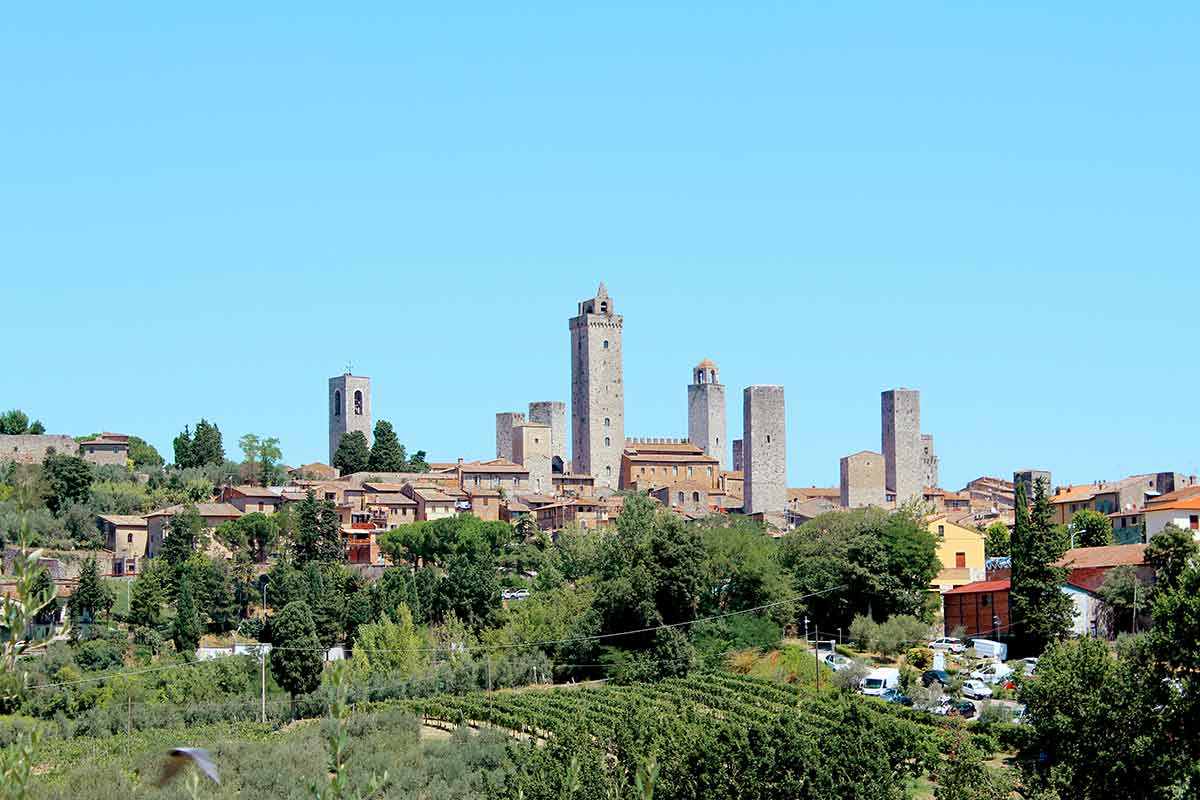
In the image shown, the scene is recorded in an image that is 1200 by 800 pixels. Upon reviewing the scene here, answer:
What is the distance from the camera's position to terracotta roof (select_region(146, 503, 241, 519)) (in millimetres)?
64375

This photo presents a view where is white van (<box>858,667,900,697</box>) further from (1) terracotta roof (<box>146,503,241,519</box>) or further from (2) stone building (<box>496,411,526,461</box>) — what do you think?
(2) stone building (<box>496,411,526,461</box>)

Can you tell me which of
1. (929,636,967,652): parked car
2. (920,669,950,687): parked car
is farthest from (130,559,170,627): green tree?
(920,669,950,687): parked car

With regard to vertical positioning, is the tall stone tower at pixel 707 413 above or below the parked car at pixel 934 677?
above

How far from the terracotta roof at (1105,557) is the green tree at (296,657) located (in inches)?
774

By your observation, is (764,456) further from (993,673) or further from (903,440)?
(993,673)

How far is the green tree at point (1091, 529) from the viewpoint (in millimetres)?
53406

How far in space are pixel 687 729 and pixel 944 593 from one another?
15.7 metres

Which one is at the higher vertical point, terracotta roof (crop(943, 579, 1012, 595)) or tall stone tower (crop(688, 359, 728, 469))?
tall stone tower (crop(688, 359, 728, 469))

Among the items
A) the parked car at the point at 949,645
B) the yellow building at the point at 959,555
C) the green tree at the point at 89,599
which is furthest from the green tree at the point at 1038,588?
the green tree at the point at 89,599

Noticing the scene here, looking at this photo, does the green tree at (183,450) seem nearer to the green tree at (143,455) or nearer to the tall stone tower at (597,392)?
the green tree at (143,455)

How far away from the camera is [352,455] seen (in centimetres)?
8681

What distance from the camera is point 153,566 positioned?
55500 mm

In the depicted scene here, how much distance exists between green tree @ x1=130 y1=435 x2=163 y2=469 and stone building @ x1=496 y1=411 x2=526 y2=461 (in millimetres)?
19966

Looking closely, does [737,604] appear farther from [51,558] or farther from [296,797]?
[51,558]
